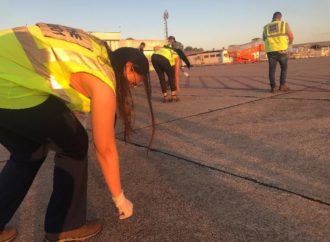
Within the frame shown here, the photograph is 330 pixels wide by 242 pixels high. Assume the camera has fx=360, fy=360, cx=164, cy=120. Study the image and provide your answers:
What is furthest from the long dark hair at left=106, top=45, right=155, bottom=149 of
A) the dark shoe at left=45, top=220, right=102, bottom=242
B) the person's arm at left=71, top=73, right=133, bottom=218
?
the dark shoe at left=45, top=220, right=102, bottom=242

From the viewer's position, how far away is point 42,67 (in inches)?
70.4

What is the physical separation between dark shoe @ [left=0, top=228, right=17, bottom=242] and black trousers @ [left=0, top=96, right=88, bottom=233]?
71mm

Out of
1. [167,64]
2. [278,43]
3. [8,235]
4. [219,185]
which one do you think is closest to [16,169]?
[8,235]

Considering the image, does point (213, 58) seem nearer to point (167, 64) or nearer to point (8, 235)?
point (167, 64)

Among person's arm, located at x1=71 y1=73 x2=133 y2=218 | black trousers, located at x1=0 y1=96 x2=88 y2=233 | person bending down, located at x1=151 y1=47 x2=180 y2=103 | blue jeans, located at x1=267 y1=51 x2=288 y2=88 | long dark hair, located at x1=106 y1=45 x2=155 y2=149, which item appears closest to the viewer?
person's arm, located at x1=71 y1=73 x2=133 y2=218

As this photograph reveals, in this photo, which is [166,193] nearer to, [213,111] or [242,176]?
[242,176]

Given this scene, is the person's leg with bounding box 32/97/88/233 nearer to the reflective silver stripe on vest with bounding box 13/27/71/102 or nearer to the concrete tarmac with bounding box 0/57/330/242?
the reflective silver stripe on vest with bounding box 13/27/71/102

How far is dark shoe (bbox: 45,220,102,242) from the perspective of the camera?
2.17 m

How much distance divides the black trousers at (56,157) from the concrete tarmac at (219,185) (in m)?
0.29

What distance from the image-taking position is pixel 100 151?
1.81 meters

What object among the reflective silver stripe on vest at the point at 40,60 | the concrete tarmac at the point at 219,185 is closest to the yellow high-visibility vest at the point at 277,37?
the concrete tarmac at the point at 219,185

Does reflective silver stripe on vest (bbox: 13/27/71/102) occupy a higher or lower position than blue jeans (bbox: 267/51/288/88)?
higher

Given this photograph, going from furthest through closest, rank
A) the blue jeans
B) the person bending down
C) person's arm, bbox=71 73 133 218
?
the blue jeans → the person bending down → person's arm, bbox=71 73 133 218

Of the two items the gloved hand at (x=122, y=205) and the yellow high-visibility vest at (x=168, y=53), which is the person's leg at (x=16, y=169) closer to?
the gloved hand at (x=122, y=205)
